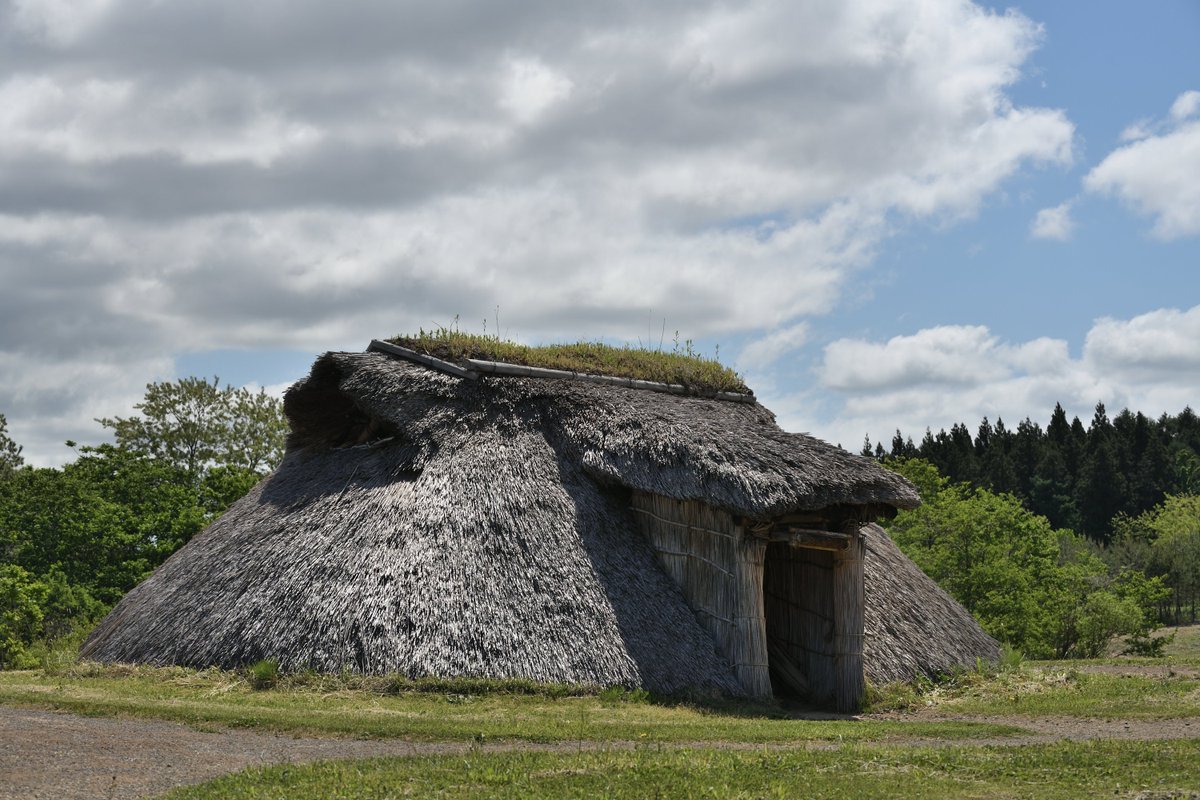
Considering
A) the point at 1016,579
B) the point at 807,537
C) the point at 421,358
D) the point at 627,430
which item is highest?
the point at 421,358

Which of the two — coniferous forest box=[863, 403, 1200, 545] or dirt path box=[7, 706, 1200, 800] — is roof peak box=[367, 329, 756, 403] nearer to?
dirt path box=[7, 706, 1200, 800]

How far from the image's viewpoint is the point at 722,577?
51.7ft

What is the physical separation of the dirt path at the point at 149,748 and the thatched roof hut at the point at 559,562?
322 cm

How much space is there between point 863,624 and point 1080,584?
627 inches

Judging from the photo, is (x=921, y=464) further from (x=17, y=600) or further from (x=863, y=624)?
(x=17, y=600)

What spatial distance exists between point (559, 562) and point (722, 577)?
2251 mm

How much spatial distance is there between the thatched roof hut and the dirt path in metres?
3.22

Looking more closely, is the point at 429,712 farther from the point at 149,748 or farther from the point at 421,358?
the point at 421,358

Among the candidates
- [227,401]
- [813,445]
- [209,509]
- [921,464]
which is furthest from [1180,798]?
[227,401]

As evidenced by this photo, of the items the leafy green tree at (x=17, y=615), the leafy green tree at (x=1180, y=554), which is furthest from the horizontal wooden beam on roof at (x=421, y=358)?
the leafy green tree at (x=1180, y=554)

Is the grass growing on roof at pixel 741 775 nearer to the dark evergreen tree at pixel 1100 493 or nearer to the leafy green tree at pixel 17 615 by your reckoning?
the leafy green tree at pixel 17 615

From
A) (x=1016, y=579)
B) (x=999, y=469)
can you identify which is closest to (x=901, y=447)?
(x=999, y=469)

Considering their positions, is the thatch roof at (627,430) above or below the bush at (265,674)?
above

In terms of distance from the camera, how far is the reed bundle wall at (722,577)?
1550 cm
